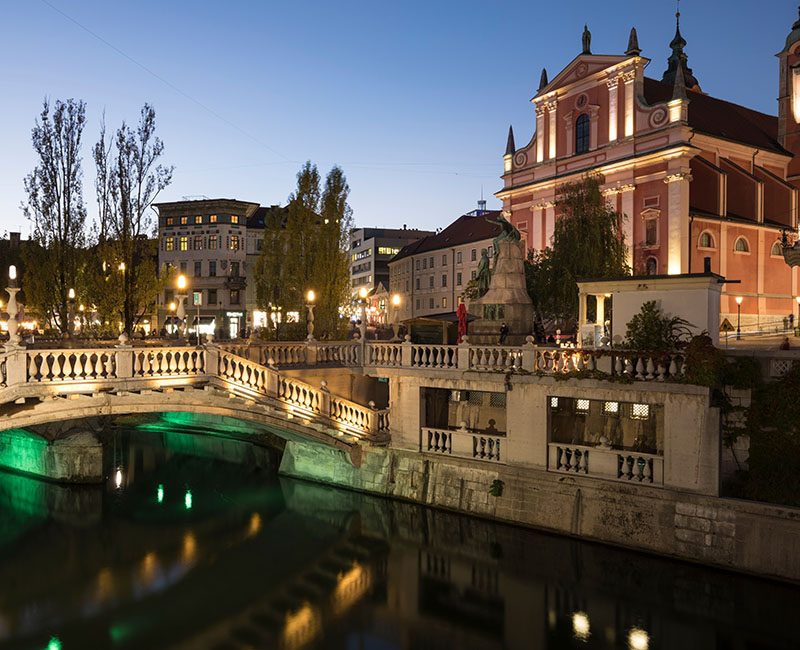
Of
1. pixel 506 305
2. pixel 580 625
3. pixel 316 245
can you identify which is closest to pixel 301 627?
pixel 580 625

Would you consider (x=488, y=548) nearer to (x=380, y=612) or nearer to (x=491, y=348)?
(x=380, y=612)

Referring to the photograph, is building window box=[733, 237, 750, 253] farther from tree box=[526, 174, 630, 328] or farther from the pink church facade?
tree box=[526, 174, 630, 328]

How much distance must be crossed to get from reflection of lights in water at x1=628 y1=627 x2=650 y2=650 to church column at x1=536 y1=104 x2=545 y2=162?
38.4 meters

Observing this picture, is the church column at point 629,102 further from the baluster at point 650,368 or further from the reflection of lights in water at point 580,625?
the reflection of lights in water at point 580,625

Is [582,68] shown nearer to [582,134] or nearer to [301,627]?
[582,134]

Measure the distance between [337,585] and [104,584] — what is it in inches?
251

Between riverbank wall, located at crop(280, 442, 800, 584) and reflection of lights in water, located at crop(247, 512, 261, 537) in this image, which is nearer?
riverbank wall, located at crop(280, 442, 800, 584)

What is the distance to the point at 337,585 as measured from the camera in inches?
698

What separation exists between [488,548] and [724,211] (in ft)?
107

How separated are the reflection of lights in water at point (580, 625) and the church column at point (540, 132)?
124 ft

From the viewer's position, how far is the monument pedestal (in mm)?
23734

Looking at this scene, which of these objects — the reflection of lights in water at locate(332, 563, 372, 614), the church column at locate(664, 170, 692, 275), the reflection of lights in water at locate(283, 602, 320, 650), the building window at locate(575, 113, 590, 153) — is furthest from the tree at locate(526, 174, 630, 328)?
the reflection of lights in water at locate(283, 602, 320, 650)

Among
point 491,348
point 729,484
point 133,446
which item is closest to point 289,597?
point 491,348

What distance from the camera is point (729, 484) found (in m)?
17.1
